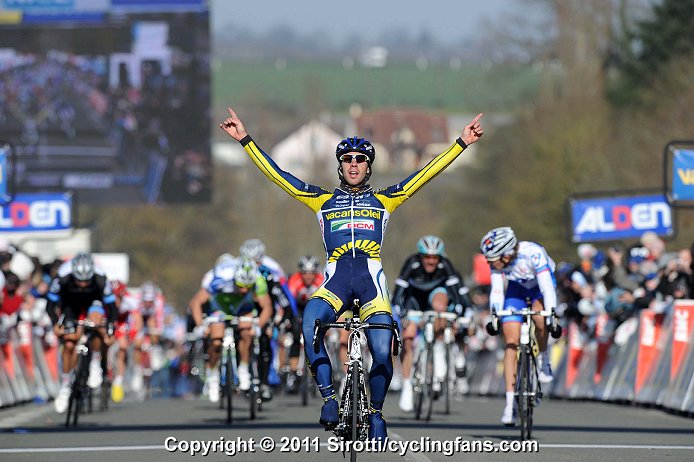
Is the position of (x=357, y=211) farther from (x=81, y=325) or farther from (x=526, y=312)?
(x=81, y=325)

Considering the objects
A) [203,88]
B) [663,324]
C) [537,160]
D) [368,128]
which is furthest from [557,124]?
[368,128]

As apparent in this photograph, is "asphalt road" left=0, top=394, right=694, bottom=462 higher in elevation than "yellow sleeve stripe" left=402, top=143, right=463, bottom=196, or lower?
lower

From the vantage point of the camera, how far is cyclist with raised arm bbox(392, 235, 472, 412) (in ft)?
65.1

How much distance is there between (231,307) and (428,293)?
Answer: 2.15 m

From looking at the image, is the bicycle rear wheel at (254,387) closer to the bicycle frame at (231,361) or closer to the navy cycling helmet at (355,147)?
the bicycle frame at (231,361)

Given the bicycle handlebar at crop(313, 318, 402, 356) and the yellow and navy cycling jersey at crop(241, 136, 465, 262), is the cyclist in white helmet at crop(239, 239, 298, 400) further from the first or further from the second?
the bicycle handlebar at crop(313, 318, 402, 356)

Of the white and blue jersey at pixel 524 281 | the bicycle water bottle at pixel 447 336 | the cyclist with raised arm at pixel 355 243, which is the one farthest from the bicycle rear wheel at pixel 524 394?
the bicycle water bottle at pixel 447 336

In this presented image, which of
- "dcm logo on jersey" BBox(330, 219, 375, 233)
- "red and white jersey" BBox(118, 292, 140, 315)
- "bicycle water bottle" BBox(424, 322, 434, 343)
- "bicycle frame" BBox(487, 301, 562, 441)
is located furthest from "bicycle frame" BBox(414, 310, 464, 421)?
"red and white jersey" BBox(118, 292, 140, 315)

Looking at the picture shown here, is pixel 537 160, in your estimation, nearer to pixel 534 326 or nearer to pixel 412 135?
pixel 534 326

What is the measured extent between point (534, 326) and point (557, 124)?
54232 millimetres

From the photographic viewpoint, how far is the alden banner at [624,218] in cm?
2900

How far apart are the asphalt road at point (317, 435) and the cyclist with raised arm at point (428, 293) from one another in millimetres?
502

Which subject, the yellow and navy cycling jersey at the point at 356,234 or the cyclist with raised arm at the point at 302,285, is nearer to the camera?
the yellow and navy cycling jersey at the point at 356,234

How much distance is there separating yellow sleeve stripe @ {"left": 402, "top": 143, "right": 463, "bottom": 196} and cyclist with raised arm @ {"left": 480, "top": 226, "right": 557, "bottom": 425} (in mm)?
2712
